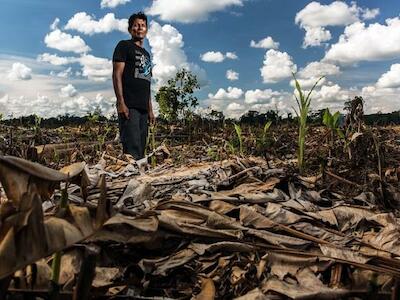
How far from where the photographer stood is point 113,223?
4.46 feet

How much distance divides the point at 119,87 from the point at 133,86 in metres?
0.25

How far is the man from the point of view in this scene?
18.3 feet

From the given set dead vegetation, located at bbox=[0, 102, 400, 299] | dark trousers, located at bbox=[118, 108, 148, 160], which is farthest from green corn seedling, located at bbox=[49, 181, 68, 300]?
dark trousers, located at bbox=[118, 108, 148, 160]

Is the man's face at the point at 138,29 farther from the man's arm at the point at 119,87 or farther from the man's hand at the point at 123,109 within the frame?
the man's hand at the point at 123,109

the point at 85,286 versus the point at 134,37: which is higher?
the point at 134,37

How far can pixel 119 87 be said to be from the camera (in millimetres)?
5559

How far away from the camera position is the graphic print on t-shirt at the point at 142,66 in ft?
19.0

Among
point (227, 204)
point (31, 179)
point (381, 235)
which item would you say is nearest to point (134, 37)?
point (227, 204)

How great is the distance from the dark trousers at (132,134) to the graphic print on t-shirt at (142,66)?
0.43m

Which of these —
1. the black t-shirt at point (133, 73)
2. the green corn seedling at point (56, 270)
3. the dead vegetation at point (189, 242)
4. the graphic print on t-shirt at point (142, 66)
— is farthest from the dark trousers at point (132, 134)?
the green corn seedling at point (56, 270)

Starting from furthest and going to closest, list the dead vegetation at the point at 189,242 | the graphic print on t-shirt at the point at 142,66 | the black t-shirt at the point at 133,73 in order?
the graphic print on t-shirt at the point at 142,66
the black t-shirt at the point at 133,73
the dead vegetation at the point at 189,242

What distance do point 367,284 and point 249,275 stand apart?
336 millimetres

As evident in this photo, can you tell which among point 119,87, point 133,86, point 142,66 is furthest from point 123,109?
point 142,66

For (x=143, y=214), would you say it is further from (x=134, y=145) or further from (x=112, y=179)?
(x=134, y=145)
